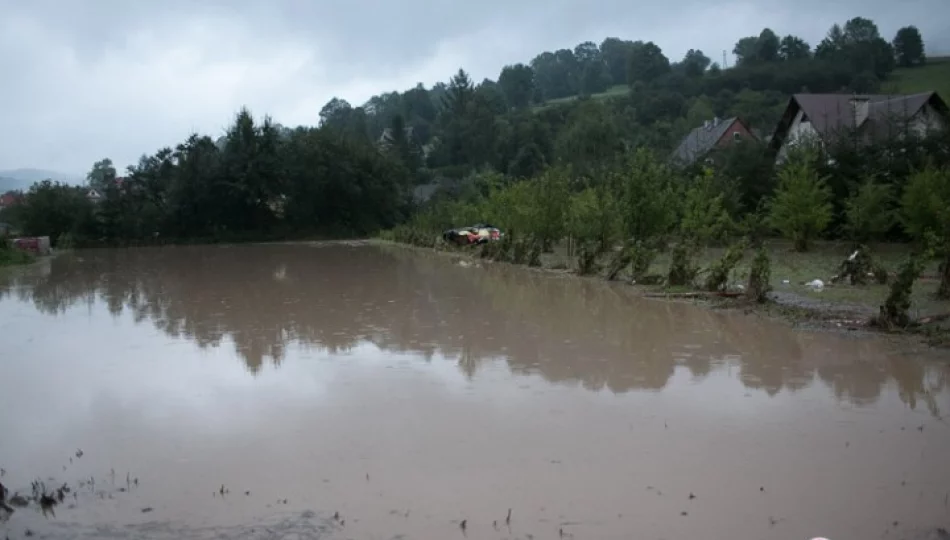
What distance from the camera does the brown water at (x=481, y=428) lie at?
5336 mm

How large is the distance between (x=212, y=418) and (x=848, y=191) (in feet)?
83.9

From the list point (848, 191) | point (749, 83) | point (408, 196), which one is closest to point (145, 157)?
point (408, 196)

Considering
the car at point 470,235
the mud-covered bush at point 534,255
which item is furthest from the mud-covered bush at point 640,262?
the car at point 470,235

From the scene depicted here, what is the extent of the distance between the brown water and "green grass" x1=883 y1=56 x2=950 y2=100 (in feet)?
187

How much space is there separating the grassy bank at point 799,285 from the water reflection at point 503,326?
73 centimetres

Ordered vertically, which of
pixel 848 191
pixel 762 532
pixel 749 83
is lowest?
pixel 762 532

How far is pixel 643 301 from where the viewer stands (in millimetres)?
15703

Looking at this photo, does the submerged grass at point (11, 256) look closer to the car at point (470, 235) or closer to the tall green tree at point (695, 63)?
the car at point (470, 235)

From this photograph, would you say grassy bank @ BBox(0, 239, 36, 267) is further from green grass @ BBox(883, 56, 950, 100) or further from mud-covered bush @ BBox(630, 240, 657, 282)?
green grass @ BBox(883, 56, 950, 100)

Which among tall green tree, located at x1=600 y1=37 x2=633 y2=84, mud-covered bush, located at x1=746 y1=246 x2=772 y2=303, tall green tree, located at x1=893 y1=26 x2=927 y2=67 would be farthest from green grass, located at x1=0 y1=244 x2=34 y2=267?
tall green tree, located at x1=600 y1=37 x2=633 y2=84

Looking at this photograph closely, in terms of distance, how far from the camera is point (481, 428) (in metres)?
7.32

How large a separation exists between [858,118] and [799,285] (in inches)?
976

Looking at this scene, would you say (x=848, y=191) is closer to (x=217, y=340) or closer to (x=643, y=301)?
(x=643, y=301)

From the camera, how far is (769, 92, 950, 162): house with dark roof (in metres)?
29.0
